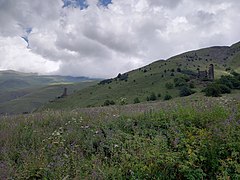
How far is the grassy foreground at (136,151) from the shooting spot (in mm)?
4191

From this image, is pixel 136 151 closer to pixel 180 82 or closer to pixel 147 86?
pixel 180 82

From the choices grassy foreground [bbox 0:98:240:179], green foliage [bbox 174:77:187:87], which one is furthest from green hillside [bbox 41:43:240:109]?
grassy foreground [bbox 0:98:240:179]

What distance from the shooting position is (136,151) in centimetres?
482

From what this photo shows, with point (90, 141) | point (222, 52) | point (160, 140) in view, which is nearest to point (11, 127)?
point (90, 141)

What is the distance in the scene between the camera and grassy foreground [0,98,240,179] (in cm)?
419

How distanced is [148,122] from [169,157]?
2.62 m

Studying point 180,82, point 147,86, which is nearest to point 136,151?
point 180,82

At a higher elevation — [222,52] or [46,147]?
[222,52]

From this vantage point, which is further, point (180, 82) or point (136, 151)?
point (180, 82)

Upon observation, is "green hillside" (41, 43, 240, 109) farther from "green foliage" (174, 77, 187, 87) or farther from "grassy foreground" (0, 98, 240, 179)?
"grassy foreground" (0, 98, 240, 179)

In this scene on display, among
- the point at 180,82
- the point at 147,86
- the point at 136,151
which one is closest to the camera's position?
the point at 136,151

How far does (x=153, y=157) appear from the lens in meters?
4.39

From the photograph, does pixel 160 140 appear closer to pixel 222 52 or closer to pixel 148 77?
pixel 148 77

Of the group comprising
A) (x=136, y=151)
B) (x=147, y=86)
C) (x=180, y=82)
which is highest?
(x=180, y=82)
